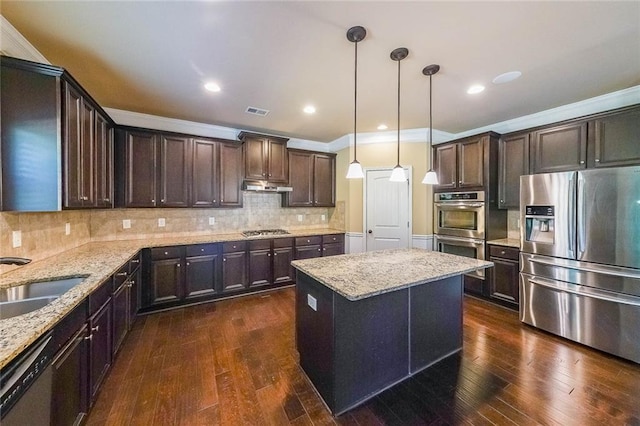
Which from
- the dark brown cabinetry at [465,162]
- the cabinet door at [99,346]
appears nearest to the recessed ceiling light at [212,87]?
the cabinet door at [99,346]

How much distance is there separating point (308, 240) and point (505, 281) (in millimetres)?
2926

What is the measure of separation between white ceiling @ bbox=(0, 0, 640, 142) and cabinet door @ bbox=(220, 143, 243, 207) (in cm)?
81

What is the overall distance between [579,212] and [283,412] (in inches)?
132

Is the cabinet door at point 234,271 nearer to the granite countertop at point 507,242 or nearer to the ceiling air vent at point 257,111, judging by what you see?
the ceiling air vent at point 257,111

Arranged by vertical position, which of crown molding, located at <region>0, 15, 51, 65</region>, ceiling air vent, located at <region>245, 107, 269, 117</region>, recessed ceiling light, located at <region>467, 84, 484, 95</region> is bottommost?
crown molding, located at <region>0, 15, 51, 65</region>

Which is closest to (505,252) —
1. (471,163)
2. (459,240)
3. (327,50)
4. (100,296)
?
(459,240)

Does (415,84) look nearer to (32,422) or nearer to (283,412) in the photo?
(283,412)

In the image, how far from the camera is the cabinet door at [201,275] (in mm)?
→ 3439

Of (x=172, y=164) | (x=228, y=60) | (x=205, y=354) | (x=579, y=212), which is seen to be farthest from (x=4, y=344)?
(x=579, y=212)

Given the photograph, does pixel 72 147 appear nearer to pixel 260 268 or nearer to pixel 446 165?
pixel 260 268

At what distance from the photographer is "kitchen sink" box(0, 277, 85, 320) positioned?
1485 millimetres

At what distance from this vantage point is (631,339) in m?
2.26

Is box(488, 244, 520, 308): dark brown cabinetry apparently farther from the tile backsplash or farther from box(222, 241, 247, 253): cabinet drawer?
box(222, 241, 247, 253): cabinet drawer

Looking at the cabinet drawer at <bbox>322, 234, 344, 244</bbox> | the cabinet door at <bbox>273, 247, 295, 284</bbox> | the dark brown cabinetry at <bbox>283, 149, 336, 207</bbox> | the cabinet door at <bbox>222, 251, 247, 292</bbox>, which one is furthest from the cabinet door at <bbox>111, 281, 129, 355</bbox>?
the cabinet drawer at <bbox>322, 234, 344, 244</bbox>
